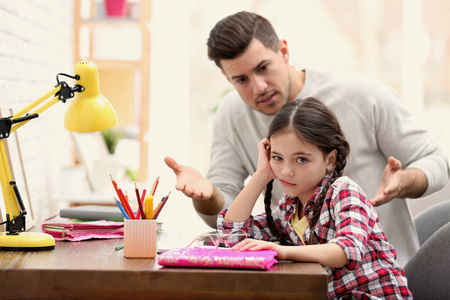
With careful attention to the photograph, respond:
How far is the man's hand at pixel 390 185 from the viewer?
1.73m

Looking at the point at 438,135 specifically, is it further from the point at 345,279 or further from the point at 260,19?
the point at 345,279

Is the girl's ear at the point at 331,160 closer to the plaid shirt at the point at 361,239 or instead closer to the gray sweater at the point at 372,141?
the plaid shirt at the point at 361,239

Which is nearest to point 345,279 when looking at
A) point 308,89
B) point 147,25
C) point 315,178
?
point 315,178

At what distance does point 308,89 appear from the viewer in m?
2.29

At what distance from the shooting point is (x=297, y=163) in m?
1.52

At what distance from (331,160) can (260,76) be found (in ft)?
2.06

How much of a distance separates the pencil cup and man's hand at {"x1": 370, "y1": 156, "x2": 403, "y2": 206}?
66cm

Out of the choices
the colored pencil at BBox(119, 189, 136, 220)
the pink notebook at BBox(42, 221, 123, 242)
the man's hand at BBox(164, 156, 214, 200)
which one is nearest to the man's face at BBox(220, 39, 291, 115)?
the man's hand at BBox(164, 156, 214, 200)

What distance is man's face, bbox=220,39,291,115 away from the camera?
209 cm

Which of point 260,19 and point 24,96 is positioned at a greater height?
point 260,19

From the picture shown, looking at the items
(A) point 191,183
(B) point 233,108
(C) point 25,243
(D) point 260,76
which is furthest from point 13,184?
(B) point 233,108

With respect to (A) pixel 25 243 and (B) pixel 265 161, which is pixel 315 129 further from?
(A) pixel 25 243

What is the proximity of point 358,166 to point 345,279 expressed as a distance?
0.80m

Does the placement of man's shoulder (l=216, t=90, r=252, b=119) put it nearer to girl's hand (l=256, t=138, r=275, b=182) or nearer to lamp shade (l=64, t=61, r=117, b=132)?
girl's hand (l=256, t=138, r=275, b=182)
